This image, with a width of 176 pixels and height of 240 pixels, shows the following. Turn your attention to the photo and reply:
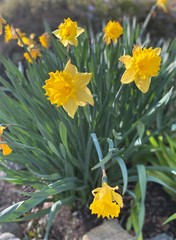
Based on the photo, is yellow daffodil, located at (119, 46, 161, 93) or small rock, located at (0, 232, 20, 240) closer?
yellow daffodil, located at (119, 46, 161, 93)

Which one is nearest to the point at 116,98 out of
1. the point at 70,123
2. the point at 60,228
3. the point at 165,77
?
the point at 70,123

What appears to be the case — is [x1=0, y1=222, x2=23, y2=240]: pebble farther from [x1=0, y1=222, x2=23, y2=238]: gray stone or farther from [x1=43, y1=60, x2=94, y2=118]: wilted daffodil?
[x1=43, y1=60, x2=94, y2=118]: wilted daffodil

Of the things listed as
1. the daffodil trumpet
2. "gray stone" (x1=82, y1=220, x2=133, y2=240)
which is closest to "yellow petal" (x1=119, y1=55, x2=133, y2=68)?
the daffodil trumpet

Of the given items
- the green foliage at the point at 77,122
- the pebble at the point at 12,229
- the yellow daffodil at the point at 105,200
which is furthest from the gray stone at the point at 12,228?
the yellow daffodil at the point at 105,200

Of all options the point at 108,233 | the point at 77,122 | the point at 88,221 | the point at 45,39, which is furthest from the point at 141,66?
the point at 88,221

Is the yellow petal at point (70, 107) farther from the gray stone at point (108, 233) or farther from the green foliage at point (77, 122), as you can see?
the gray stone at point (108, 233)
